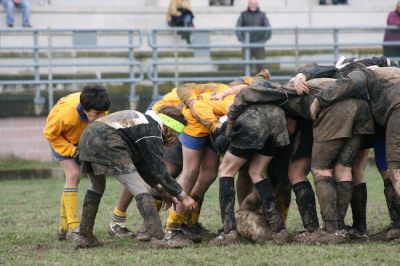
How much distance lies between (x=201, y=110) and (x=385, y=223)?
2.34m

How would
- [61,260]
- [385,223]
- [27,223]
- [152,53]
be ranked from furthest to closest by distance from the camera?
[152,53] → [27,223] → [385,223] → [61,260]

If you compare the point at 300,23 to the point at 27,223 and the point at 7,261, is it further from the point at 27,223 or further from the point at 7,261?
the point at 7,261

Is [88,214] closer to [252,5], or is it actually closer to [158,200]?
[158,200]

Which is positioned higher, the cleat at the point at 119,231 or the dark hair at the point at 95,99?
the dark hair at the point at 95,99

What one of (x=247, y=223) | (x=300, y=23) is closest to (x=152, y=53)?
(x=300, y=23)

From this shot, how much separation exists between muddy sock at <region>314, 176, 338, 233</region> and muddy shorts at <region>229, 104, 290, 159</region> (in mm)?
504

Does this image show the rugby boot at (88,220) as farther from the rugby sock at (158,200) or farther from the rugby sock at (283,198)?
the rugby sock at (283,198)

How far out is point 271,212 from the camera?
9.54 m

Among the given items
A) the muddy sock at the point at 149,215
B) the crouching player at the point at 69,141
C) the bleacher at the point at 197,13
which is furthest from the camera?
the bleacher at the point at 197,13

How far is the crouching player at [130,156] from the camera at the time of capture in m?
9.13

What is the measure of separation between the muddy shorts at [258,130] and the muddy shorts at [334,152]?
0.96 ft

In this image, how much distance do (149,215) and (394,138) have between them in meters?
2.30

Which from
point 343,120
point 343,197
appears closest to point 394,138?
point 343,120

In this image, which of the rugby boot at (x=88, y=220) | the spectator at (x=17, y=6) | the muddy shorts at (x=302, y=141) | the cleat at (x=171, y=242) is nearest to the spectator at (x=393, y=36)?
Result: the spectator at (x=17, y=6)
